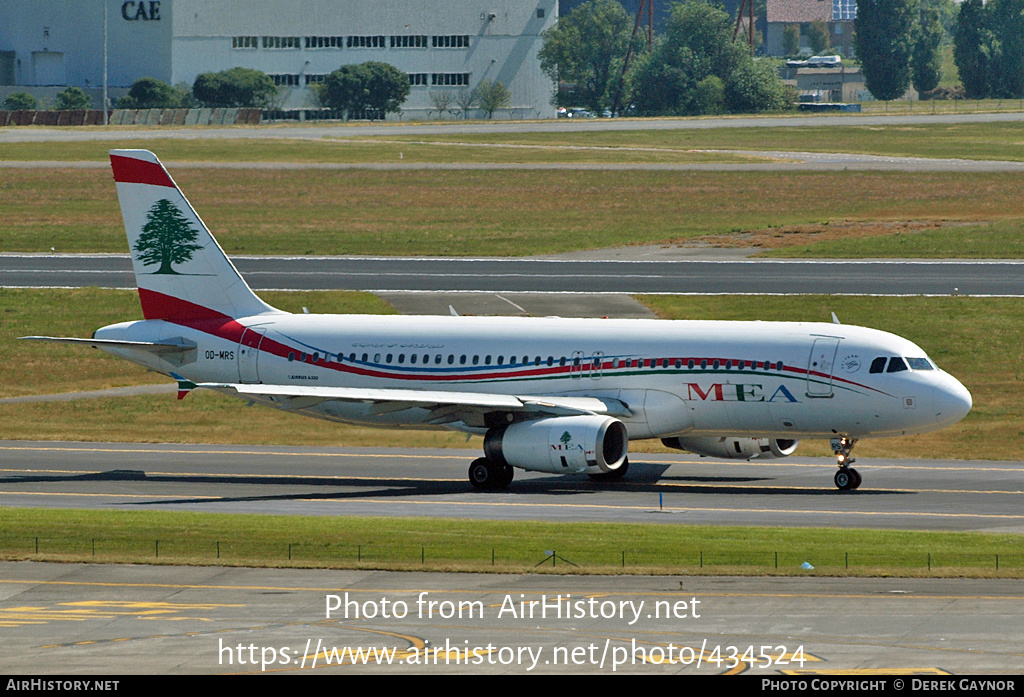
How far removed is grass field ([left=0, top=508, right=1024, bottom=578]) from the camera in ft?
104

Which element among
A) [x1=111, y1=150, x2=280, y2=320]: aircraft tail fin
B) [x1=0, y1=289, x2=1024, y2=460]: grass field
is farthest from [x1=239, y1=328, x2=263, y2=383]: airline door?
[x1=0, y1=289, x2=1024, y2=460]: grass field

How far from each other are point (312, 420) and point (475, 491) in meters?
15.7

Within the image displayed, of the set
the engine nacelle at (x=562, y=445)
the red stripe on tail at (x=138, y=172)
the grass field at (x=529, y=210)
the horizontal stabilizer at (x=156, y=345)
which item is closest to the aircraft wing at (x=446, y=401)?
the engine nacelle at (x=562, y=445)

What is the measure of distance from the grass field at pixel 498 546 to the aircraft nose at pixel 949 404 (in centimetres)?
800

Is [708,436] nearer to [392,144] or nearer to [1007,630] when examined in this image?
[1007,630]

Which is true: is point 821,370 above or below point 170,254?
below

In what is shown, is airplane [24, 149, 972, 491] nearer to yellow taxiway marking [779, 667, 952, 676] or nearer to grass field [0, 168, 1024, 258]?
yellow taxiway marking [779, 667, 952, 676]

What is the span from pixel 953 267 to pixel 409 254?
111ft

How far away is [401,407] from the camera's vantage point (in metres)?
44.9

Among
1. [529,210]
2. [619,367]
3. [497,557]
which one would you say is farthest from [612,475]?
[529,210]

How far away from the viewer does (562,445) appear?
42.2 m

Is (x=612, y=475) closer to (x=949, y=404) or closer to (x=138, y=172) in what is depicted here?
(x=949, y=404)

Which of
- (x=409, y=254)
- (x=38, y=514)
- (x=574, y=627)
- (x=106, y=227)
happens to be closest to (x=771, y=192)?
(x=409, y=254)

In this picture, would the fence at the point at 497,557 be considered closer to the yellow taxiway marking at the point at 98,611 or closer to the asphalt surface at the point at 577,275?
the yellow taxiway marking at the point at 98,611
